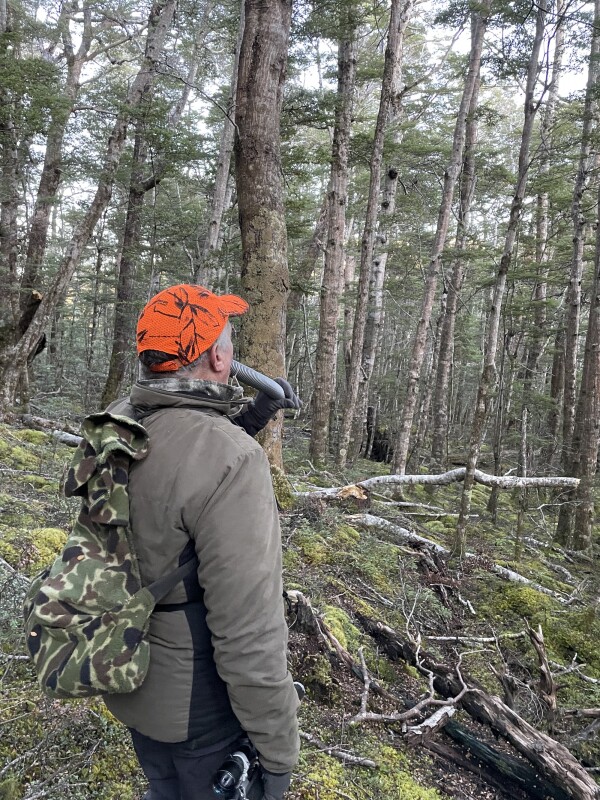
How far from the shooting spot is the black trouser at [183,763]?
155 centimetres

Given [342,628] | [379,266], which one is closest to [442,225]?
[379,266]

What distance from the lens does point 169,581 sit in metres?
1.43

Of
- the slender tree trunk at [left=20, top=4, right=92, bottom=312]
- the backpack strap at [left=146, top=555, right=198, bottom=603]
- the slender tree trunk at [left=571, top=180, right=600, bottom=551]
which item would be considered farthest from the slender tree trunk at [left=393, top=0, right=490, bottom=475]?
the backpack strap at [left=146, top=555, right=198, bottom=603]

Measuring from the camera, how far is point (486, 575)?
6.35 m

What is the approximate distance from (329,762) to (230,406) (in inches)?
92.8

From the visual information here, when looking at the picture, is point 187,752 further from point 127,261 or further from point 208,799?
point 127,261

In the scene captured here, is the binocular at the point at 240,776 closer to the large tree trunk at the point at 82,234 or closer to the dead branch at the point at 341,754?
the dead branch at the point at 341,754

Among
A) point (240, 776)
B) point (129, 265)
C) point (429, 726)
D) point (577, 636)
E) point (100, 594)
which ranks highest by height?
point (129, 265)

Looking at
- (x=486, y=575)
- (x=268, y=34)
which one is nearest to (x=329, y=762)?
(x=486, y=575)

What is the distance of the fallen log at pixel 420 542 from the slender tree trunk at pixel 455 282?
5534 mm

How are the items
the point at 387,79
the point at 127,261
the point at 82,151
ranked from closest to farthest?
1. the point at 387,79
2. the point at 127,261
3. the point at 82,151

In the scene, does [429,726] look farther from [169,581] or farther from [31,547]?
[31,547]

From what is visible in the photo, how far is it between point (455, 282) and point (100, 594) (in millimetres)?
12132

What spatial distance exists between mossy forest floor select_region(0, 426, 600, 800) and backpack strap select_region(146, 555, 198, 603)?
1.49 m
